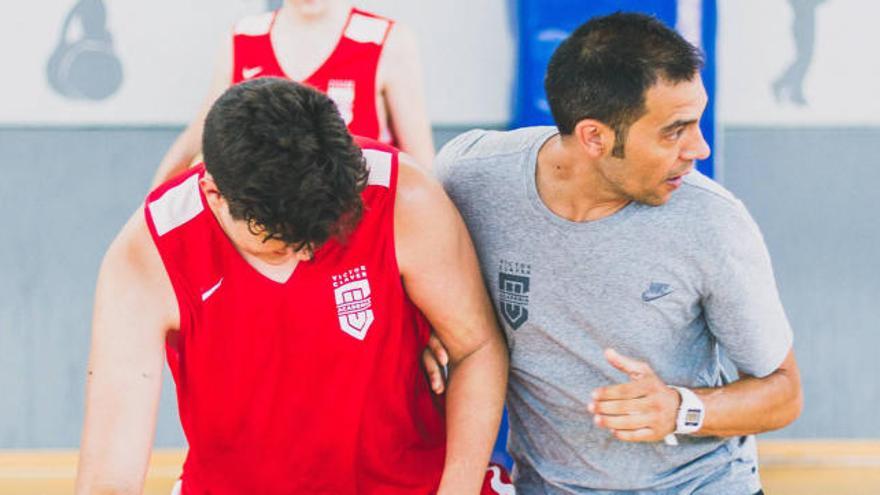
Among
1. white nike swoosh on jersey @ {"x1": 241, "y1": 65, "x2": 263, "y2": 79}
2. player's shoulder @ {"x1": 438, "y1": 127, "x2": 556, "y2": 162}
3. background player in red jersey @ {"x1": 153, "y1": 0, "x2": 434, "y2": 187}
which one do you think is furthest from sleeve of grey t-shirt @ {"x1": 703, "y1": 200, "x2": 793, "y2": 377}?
white nike swoosh on jersey @ {"x1": 241, "y1": 65, "x2": 263, "y2": 79}

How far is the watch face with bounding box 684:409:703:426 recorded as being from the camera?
2.04 m

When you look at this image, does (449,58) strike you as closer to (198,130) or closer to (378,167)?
(198,130)

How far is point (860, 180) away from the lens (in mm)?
3531

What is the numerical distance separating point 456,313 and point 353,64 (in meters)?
0.99

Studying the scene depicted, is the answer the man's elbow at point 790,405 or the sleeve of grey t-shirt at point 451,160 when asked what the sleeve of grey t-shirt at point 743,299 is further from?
the sleeve of grey t-shirt at point 451,160

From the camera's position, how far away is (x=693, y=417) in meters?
2.04

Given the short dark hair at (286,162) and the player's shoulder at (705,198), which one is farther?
the player's shoulder at (705,198)

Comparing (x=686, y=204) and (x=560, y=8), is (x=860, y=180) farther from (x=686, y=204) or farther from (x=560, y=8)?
(x=686, y=204)

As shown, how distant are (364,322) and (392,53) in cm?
102

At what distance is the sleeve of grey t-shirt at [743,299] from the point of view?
204 centimetres

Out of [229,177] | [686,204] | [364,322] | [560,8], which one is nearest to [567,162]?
[686,204]

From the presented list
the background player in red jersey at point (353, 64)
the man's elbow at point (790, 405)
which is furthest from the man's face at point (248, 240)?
the background player in red jersey at point (353, 64)

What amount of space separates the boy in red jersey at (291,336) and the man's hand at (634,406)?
0.79 feet

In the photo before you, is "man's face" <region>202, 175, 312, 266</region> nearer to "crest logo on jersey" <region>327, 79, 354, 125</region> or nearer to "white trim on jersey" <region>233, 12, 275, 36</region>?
"crest logo on jersey" <region>327, 79, 354, 125</region>
